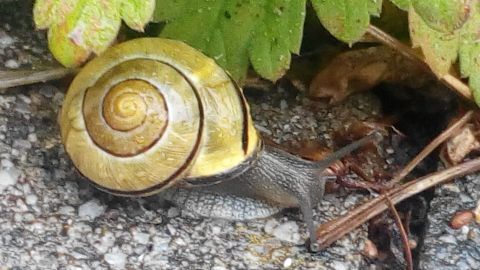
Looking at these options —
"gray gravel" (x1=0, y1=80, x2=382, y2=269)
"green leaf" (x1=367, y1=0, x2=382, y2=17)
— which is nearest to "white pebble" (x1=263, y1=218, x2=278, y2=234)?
"gray gravel" (x1=0, y1=80, x2=382, y2=269)

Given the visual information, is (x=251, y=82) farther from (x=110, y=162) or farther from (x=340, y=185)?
(x=110, y=162)

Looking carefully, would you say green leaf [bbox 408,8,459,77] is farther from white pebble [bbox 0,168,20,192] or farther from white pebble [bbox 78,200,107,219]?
white pebble [bbox 0,168,20,192]

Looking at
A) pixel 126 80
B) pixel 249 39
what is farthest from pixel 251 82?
pixel 126 80

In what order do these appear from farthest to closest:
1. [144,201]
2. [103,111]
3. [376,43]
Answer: [376,43] → [144,201] → [103,111]

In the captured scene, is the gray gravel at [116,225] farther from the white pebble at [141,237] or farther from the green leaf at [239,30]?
the green leaf at [239,30]

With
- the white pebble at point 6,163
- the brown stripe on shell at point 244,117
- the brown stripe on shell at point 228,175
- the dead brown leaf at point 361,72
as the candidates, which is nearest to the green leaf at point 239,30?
the brown stripe on shell at point 244,117

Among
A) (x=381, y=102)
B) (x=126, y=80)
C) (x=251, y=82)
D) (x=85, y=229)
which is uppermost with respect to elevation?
(x=381, y=102)
